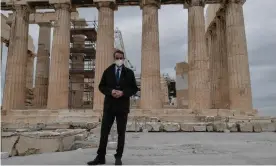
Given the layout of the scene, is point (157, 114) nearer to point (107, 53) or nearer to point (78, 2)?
point (107, 53)

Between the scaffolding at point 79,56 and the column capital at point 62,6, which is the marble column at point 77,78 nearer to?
the scaffolding at point 79,56

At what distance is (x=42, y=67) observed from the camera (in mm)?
26250

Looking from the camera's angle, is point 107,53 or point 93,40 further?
point 93,40

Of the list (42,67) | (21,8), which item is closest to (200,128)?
(42,67)

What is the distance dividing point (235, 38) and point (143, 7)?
7489 mm

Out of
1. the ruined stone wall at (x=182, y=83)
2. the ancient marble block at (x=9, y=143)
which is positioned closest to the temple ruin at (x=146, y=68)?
the ruined stone wall at (x=182, y=83)

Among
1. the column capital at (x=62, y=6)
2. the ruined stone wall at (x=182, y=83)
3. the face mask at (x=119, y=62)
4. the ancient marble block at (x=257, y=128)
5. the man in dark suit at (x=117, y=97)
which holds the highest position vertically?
the column capital at (x=62, y=6)

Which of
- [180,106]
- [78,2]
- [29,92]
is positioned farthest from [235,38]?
[29,92]

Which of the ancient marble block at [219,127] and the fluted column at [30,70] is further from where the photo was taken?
the fluted column at [30,70]

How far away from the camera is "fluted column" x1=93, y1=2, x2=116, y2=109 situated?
21.4 m

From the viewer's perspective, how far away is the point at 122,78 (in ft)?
17.0

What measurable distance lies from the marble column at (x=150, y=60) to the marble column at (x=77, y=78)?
31.6 ft

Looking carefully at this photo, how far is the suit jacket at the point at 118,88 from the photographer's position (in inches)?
199

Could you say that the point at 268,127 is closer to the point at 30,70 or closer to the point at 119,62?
the point at 119,62
